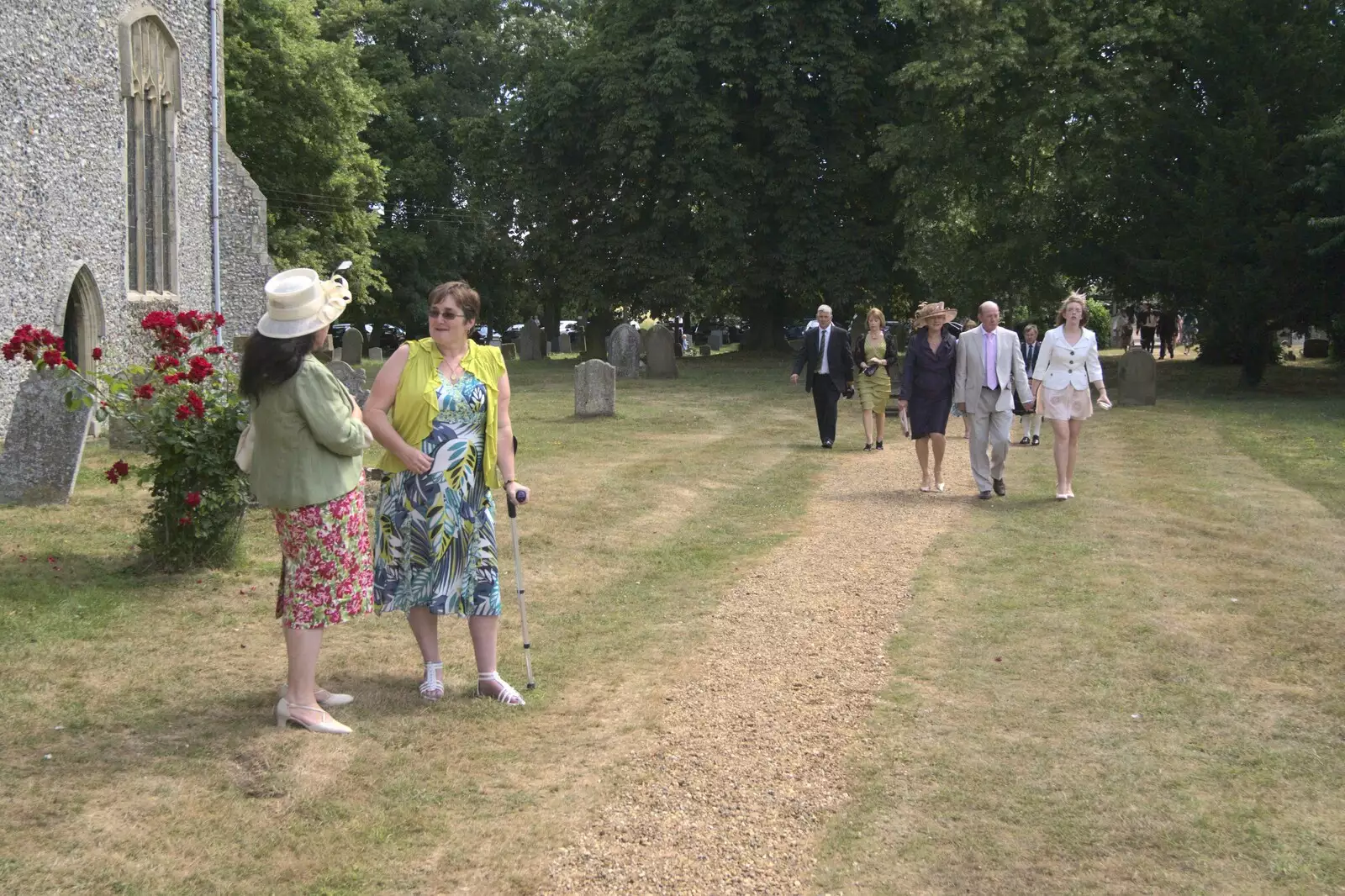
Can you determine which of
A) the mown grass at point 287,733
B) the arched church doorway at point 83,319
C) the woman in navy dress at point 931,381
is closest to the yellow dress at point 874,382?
the woman in navy dress at point 931,381

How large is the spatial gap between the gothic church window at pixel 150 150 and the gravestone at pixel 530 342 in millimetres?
24803

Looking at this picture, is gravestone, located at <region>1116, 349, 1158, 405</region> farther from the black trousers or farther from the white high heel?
the white high heel

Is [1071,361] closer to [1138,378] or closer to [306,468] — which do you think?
[306,468]

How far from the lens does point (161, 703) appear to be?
648 centimetres

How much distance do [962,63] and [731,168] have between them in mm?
8236

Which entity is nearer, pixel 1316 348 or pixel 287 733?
pixel 287 733

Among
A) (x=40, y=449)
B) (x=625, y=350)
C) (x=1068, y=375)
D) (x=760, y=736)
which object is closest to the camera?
(x=760, y=736)

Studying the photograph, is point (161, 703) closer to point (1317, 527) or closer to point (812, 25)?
point (1317, 527)

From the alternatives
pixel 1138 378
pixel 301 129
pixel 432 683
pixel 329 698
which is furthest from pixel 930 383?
pixel 301 129

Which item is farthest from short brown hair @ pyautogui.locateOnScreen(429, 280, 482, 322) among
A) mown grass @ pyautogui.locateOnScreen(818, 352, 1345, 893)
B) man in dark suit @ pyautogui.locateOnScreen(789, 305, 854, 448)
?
man in dark suit @ pyautogui.locateOnScreen(789, 305, 854, 448)

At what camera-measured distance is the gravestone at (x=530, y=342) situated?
47781 millimetres

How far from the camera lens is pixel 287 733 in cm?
596

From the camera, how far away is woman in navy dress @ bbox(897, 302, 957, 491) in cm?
1413

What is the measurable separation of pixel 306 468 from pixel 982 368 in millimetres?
9060
